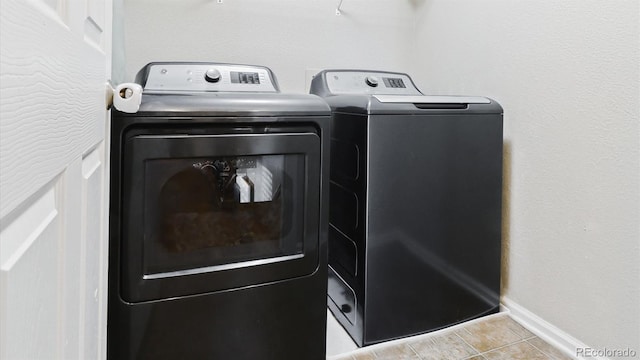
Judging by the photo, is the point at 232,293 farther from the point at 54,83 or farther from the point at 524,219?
the point at 524,219

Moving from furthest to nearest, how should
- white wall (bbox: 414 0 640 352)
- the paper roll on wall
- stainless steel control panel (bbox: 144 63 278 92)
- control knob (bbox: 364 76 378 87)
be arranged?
control knob (bbox: 364 76 378 87)
stainless steel control panel (bbox: 144 63 278 92)
white wall (bbox: 414 0 640 352)
the paper roll on wall

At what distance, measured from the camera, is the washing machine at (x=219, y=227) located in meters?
1.06

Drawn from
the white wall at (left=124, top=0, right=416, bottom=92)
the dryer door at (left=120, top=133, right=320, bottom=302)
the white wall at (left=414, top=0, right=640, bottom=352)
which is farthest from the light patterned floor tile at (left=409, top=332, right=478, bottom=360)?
the white wall at (left=124, top=0, right=416, bottom=92)

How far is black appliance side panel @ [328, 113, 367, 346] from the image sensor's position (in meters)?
1.42

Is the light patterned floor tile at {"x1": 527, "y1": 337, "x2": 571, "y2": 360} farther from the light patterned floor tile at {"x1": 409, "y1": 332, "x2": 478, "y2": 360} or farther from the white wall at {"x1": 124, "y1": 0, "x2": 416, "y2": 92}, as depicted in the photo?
the white wall at {"x1": 124, "y1": 0, "x2": 416, "y2": 92}

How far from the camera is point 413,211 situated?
57.5 inches

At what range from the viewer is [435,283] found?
5.00ft

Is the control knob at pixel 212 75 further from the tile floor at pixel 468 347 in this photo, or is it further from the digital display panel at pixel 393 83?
the tile floor at pixel 468 347

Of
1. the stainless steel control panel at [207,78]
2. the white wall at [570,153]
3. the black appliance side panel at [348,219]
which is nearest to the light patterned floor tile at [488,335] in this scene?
the white wall at [570,153]

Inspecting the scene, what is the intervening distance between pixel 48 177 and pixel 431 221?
4.23ft

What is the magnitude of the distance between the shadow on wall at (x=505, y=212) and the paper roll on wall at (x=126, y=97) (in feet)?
4.68

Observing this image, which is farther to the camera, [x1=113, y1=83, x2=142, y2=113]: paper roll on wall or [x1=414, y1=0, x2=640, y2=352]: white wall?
[x1=414, y1=0, x2=640, y2=352]: white wall

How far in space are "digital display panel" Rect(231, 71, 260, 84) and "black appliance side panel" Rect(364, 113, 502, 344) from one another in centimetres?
57

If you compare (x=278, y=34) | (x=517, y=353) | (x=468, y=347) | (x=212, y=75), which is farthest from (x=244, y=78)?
(x=517, y=353)
